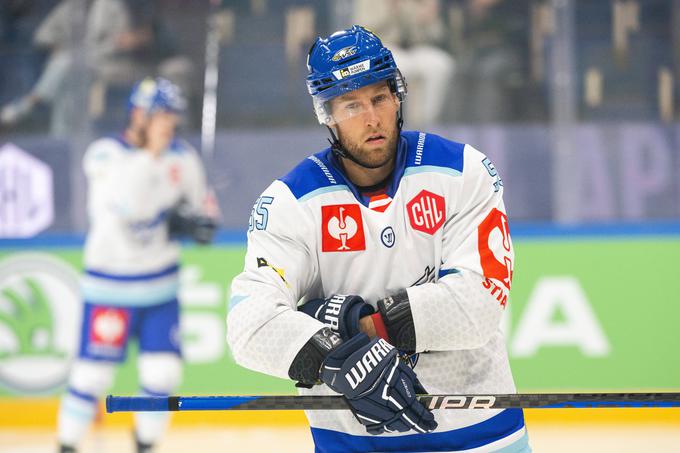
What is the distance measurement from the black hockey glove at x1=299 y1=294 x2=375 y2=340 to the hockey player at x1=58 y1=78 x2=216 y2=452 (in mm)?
3205

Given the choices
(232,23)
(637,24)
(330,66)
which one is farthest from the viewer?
(232,23)

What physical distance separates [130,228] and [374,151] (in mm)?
3374

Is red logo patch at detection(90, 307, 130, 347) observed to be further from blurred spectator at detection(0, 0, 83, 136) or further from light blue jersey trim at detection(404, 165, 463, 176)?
light blue jersey trim at detection(404, 165, 463, 176)

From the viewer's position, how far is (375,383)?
1907 millimetres

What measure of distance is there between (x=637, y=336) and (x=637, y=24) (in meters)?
1.85

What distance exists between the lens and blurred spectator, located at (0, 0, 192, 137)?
637cm

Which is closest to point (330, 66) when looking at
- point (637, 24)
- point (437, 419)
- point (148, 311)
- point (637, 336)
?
point (437, 419)

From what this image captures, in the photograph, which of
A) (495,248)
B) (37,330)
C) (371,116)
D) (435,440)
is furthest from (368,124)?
(37,330)

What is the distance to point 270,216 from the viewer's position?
84.6 inches

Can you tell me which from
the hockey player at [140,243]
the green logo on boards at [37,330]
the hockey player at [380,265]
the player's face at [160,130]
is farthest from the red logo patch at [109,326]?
the hockey player at [380,265]

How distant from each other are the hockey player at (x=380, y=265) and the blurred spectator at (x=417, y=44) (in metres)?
3.92

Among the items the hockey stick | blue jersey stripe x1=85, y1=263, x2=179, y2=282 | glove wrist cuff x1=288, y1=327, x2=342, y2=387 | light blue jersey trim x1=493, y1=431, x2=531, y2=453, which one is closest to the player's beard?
glove wrist cuff x1=288, y1=327, x2=342, y2=387

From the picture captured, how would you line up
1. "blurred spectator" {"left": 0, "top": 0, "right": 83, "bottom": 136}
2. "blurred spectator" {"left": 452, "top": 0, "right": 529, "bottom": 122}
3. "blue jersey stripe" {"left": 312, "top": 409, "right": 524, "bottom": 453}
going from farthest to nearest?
1. "blurred spectator" {"left": 0, "top": 0, "right": 83, "bottom": 136}
2. "blurred spectator" {"left": 452, "top": 0, "right": 529, "bottom": 122}
3. "blue jersey stripe" {"left": 312, "top": 409, "right": 524, "bottom": 453}

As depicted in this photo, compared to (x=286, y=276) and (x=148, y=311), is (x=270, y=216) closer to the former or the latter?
(x=286, y=276)
